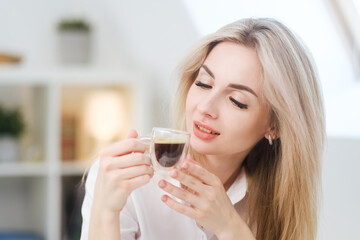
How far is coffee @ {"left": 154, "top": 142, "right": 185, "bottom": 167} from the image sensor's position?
157 centimetres

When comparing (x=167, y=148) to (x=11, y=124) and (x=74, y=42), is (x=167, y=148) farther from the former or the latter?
(x=74, y=42)

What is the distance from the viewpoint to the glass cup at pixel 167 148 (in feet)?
5.15

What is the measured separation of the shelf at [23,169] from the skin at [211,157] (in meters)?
2.34

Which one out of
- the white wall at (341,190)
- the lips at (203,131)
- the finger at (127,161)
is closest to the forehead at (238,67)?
the lips at (203,131)

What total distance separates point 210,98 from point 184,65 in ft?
0.98

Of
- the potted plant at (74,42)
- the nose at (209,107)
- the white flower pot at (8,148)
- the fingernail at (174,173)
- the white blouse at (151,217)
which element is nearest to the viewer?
the fingernail at (174,173)

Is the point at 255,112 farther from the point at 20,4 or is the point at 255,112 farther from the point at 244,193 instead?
the point at 20,4

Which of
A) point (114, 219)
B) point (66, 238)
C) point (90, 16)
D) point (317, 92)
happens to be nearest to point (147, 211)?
point (114, 219)

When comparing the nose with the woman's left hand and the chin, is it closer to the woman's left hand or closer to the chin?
the chin

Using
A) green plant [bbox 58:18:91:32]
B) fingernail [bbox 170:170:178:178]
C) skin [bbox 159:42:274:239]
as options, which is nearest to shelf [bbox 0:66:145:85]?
green plant [bbox 58:18:91:32]

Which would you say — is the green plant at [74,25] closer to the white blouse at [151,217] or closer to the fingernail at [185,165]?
the white blouse at [151,217]

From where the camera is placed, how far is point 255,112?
1795 mm

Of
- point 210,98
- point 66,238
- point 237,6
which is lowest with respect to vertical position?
point 66,238

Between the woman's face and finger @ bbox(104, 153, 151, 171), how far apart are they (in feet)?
0.78
